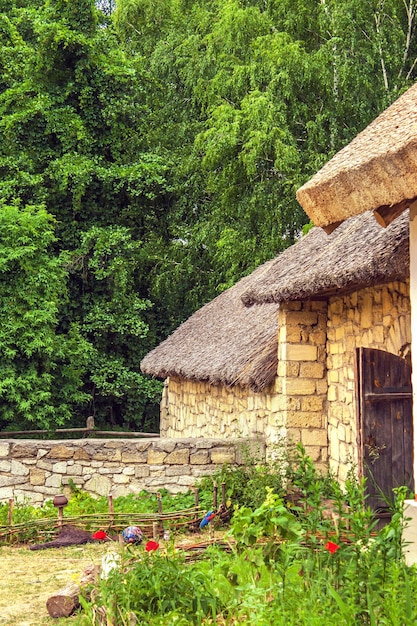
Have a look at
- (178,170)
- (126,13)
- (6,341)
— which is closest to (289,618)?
(6,341)

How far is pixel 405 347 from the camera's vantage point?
23.6ft

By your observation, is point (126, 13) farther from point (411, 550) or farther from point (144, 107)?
point (411, 550)

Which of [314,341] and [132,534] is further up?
[314,341]

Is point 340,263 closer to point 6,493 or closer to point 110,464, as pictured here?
point 110,464

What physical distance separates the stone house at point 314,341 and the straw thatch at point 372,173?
4.99 ft

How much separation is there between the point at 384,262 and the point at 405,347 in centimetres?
87

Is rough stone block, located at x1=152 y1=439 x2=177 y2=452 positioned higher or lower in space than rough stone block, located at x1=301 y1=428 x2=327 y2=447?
lower

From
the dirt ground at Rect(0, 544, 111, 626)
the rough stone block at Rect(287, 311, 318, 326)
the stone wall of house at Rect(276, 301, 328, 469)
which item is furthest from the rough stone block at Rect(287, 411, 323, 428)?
the dirt ground at Rect(0, 544, 111, 626)

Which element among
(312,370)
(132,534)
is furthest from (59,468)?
(312,370)

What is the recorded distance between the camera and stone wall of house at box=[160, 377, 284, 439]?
33.4 feet

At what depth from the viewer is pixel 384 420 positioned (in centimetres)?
792

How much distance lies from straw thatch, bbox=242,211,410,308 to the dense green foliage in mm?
7150

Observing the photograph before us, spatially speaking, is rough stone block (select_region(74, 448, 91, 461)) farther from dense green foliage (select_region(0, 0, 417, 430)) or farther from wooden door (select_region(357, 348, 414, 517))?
dense green foliage (select_region(0, 0, 417, 430))

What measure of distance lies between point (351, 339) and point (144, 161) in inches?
481
